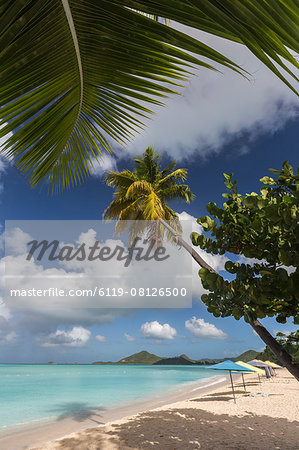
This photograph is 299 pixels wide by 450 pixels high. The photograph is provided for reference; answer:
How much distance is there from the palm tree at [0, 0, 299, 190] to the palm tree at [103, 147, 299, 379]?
383 inches

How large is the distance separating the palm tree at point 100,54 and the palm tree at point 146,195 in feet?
31.9

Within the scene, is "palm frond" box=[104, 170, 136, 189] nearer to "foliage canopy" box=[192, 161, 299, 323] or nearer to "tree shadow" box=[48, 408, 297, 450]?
"tree shadow" box=[48, 408, 297, 450]

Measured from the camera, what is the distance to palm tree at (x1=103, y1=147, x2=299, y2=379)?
41.7 ft

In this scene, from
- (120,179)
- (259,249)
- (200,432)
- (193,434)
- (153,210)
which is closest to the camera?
(259,249)

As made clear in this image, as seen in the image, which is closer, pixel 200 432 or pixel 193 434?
pixel 193 434

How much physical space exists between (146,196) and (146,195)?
0.23m

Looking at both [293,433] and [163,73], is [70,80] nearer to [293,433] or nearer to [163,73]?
[163,73]

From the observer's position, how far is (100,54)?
1.18 m

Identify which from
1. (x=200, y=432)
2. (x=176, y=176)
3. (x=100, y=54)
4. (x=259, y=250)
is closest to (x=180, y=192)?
(x=176, y=176)

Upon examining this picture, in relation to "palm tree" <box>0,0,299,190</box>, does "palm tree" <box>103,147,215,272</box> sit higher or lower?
higher

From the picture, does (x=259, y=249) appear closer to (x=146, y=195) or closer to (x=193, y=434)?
(x=193, y=434)

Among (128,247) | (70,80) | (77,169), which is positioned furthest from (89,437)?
(70,80)

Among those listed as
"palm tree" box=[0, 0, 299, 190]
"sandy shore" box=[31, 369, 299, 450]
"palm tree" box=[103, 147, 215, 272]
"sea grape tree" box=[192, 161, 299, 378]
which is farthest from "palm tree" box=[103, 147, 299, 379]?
"palm tree" box=[0, 0, 299, 190]

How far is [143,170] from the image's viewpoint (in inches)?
630
